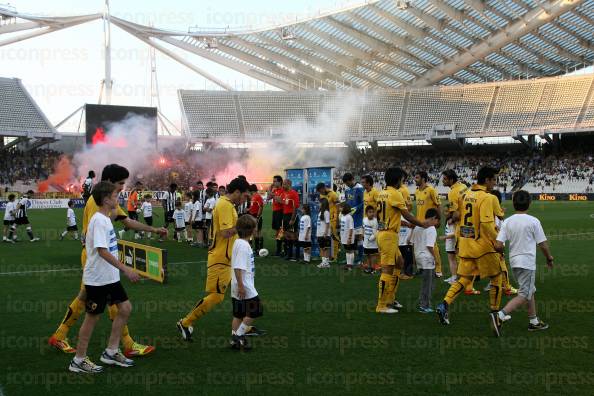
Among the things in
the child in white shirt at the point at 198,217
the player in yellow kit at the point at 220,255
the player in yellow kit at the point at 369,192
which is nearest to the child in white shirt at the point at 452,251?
the player in yellow kit at the point at 369,192

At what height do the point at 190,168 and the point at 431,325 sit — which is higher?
the point at 190,168

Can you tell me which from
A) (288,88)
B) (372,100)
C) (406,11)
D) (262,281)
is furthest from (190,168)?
(262,281)

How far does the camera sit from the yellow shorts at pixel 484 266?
702 centimetres

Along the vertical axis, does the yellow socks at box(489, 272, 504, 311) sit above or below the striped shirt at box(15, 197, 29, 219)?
below

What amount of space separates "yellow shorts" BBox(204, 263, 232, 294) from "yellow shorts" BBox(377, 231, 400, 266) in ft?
7.54

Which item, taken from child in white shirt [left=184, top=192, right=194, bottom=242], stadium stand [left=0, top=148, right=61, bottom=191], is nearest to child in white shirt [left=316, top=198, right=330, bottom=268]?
child in white shirt [left=184, top=192, right=194, bottom=242]

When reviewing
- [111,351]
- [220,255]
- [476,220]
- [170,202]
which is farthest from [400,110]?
[111,351]

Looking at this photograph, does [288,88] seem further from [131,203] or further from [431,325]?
[431,325]

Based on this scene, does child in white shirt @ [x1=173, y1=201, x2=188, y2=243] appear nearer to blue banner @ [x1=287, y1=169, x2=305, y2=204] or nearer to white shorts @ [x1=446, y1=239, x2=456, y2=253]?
blue banner @ [x1=287, y1=169, x2=305, y2=204]

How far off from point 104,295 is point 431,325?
4146mm

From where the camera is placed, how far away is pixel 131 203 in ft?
65.6

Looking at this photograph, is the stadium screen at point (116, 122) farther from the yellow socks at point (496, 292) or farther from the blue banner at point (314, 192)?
the yellow socks at point (496, 292)

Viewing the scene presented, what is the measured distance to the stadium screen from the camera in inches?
1930

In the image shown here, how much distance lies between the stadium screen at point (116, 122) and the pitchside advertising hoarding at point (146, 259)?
4004 centimetres
